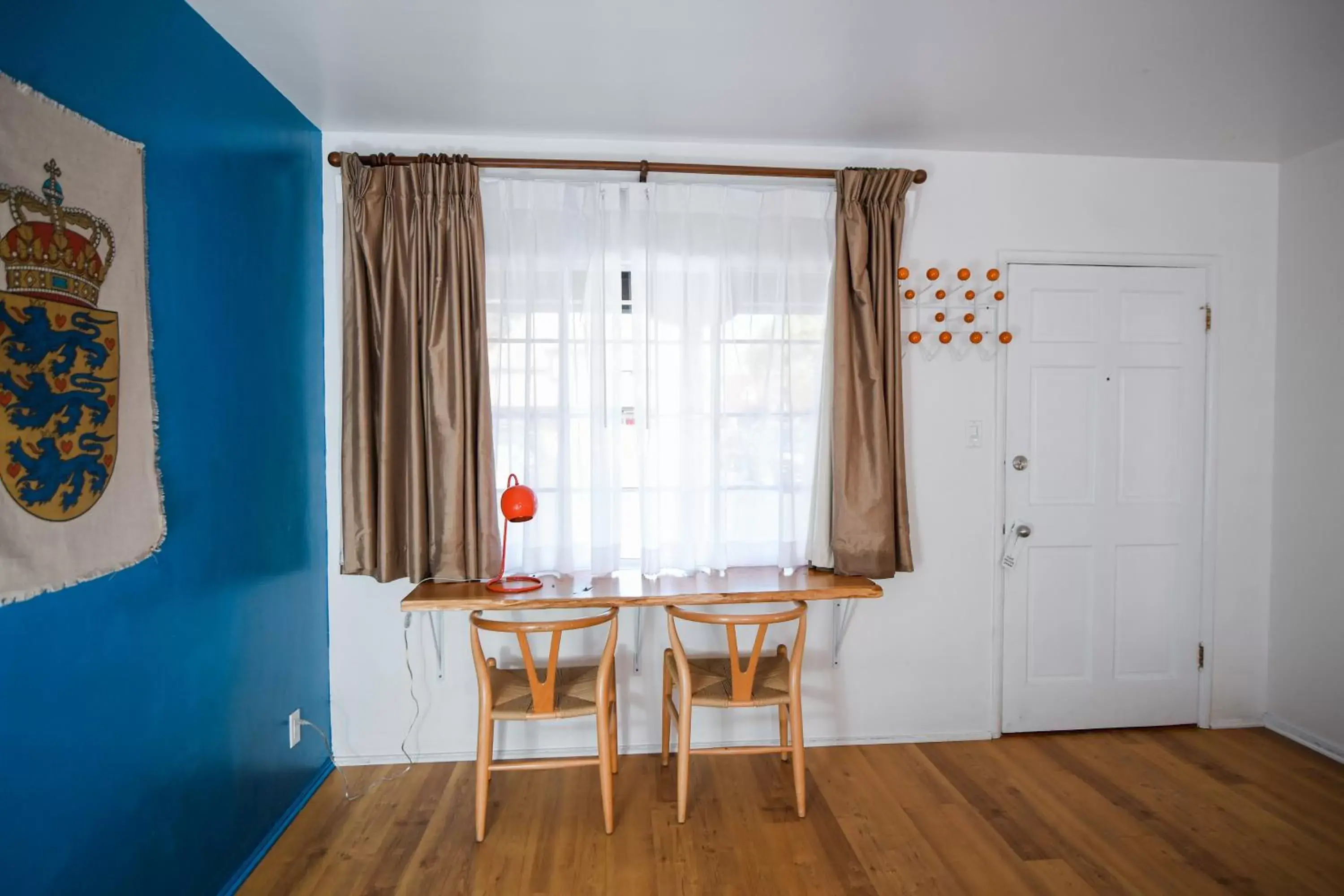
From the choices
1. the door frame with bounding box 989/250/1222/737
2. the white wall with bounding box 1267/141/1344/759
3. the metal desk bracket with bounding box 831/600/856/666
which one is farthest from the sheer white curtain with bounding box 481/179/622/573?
the white wall with bounding box 1267/141/1344/759

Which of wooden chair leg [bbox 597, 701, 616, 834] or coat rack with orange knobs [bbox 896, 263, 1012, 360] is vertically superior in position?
coat rack with orange knobs [bbox 896, 263, 1012, 360]

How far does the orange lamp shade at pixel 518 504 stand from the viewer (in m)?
2.26

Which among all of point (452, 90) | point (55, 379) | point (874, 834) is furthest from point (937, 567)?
point (55, 379)

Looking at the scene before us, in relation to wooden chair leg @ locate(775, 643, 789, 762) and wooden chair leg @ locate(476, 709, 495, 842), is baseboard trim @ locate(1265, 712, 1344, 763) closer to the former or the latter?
wooden chair leg @ locate(775, 643, 789, 762)

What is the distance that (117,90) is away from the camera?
4.82 feet

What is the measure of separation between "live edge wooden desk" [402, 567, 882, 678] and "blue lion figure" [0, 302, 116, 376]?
1140 millimetres

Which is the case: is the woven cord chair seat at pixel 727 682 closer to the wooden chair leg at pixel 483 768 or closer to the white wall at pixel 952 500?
the white wall at pixel 952 500

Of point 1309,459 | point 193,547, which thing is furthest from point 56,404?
point 1309,459

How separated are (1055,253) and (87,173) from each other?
3.22 m

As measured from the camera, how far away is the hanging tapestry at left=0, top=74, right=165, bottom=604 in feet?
3.92

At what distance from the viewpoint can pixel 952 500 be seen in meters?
2.74

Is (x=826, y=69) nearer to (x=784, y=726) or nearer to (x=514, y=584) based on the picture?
(x=514, y=584)

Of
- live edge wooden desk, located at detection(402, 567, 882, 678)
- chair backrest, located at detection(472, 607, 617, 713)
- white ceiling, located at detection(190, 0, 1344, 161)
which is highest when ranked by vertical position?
white ceiling, located at detection(190, 0, 1344, 161)

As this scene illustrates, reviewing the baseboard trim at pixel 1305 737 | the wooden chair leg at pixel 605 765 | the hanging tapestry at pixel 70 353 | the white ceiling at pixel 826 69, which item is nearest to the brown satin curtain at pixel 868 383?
the white ceiling at pixel 826 69
